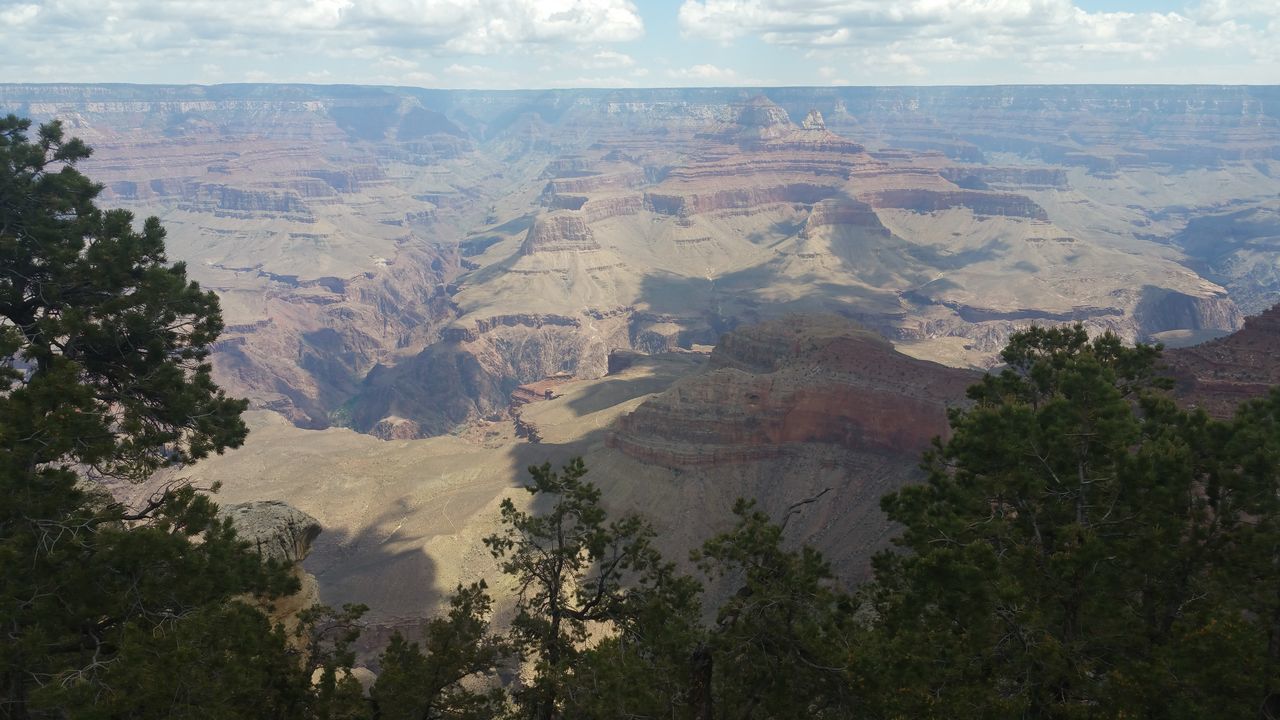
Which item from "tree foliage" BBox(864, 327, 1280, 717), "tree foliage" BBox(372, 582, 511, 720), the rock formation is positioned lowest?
the rock formation

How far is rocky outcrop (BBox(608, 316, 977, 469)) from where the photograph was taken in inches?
3081

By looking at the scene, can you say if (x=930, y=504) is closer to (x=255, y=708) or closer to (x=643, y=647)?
(x=643, y=647)

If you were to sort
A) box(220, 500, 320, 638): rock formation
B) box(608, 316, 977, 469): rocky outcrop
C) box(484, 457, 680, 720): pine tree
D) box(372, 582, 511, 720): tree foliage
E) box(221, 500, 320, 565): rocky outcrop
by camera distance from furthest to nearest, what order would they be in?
box(608, 316, 977, 469): rocky outcrop < box(221, 500, 320, 565): rocky outcrop < box(220, 500, 320, 638): rock formation < box(484, 457, 680, 720): pine tree < box(372, 582, 511, 720): tree foliage

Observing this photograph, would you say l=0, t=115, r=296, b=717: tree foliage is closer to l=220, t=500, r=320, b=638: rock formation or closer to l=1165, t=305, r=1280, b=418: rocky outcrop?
l=220, t=500, r=320, b=638: rock formation

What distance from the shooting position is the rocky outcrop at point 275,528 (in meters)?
34.9

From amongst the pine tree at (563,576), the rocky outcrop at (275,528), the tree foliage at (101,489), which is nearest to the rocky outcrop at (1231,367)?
the pine tree at (563,576)

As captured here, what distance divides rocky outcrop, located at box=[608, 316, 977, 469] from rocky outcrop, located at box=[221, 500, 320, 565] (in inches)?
2090

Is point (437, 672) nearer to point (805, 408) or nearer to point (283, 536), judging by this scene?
point (283, 536)

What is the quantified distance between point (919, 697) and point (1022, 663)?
2.89 metres

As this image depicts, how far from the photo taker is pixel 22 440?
67.9 ft

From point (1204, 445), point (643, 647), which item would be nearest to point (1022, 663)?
point (1204, 445)

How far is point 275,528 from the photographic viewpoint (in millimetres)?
35969

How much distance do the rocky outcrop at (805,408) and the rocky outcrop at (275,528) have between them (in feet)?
174

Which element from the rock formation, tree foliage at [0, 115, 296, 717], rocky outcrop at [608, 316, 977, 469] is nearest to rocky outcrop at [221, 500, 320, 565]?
the rock formation
